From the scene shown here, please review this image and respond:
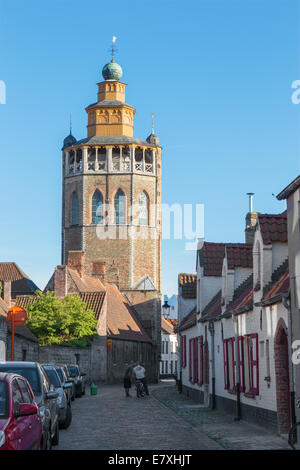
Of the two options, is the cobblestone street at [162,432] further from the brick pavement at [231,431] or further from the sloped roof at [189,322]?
the sloped roof at [189,322]

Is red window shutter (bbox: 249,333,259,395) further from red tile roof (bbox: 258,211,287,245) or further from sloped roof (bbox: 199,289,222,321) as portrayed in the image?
sloped roof (bbox: 199,289,222,321)

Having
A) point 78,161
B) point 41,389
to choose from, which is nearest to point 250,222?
point 41,389

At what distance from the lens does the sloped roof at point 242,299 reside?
825 inches

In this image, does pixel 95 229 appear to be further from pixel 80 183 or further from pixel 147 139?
pixel 147 139

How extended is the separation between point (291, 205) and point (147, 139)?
255 ft

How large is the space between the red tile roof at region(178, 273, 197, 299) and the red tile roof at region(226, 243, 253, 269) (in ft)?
50.3

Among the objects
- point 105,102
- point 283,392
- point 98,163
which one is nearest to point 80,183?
point 98,163

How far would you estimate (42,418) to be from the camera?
12.5 meters

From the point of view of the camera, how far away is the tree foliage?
55.9 meters

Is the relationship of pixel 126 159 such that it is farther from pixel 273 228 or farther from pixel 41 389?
pixel 41 389

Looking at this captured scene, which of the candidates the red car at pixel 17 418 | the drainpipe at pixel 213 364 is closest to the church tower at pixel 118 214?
the drainpipe at pixel 213 364

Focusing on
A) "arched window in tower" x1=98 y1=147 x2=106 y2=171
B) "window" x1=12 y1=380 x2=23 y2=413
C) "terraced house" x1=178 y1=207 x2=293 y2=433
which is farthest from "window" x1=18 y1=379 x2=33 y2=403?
"arched window in tower" x1=98 y1=147 x2=106 y2=171
